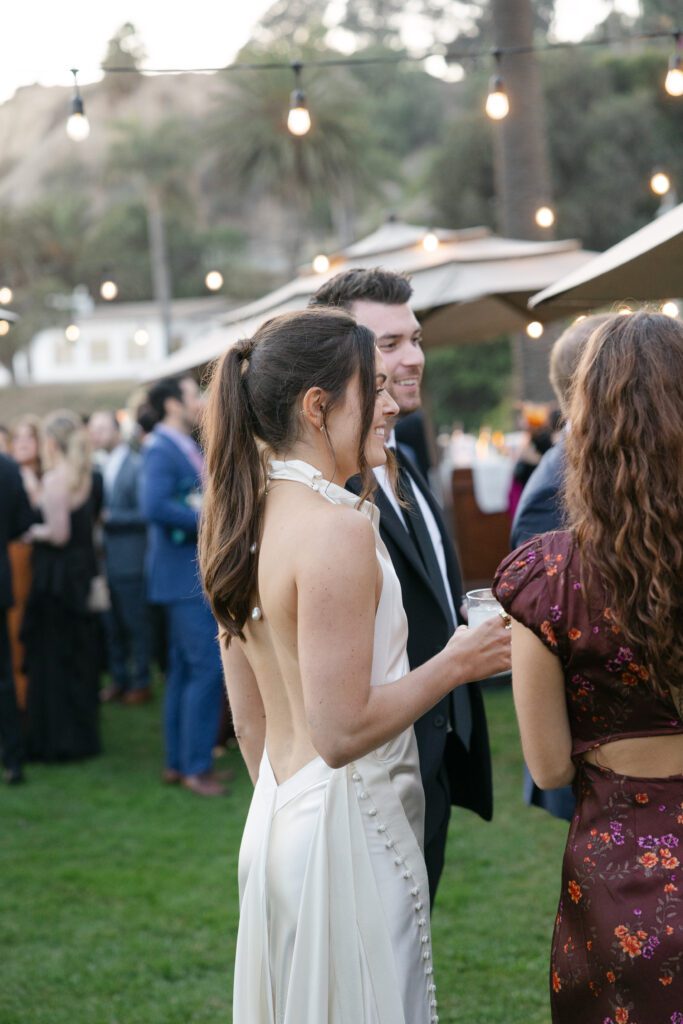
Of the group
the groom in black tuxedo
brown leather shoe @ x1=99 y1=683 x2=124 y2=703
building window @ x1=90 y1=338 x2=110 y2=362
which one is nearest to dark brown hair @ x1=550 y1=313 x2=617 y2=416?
the groom in black tuxedo

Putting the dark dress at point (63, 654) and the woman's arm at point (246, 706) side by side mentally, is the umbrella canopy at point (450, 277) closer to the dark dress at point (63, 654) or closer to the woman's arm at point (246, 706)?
the dark dress at point (63, 654)

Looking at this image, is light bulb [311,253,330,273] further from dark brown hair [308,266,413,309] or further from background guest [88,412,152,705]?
dark brown hair [308,266,413,309]

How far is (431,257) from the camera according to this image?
26.7 ft

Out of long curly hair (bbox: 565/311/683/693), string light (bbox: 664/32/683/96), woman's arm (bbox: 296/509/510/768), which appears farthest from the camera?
string light (bbox: 664/32/683/96)

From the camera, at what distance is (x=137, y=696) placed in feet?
29.7

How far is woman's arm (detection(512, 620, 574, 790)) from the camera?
6.24ft

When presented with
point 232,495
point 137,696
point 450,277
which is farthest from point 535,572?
point 137,696

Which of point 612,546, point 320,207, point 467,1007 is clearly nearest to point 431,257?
point 467,1007

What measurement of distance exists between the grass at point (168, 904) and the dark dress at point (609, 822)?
1.91 metres

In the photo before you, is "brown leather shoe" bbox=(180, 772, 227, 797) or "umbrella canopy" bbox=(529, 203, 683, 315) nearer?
"umbrella canopy" bbox=(529, 203, 683, 315)

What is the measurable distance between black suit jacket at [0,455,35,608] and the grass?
49.1 inches

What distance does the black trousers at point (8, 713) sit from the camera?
6.66m

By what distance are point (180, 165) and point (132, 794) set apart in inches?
2335

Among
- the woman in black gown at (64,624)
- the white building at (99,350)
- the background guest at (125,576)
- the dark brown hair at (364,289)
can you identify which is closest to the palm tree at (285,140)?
the white building at (99,350)
